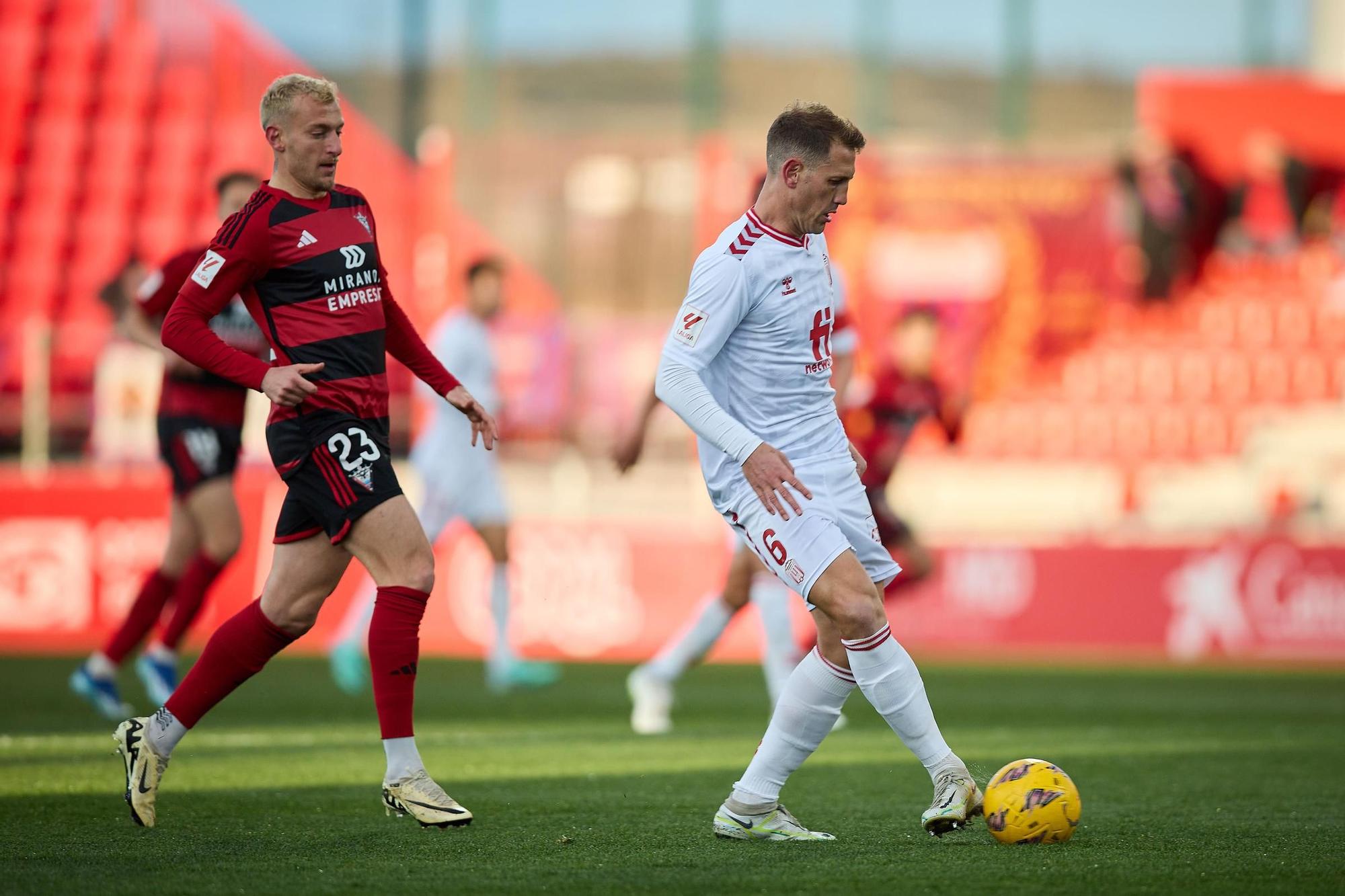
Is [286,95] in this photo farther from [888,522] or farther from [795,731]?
[888,522]

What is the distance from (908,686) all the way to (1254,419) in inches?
563

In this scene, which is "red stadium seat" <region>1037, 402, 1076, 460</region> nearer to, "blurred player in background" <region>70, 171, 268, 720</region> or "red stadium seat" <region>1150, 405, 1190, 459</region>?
"red stadium seat" <region>1150, 405, 1190, 459</region>

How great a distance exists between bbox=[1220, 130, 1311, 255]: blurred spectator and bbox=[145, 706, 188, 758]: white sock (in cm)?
1576

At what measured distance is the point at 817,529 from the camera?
185 inches

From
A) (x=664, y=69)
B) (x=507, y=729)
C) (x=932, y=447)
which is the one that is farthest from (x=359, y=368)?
(x=664, y=69)

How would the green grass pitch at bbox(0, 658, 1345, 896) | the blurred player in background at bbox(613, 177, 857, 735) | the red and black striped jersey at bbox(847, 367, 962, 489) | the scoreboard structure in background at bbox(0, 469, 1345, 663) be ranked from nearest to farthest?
the green grass pitch at bbox(0, 658, 1345, 896)
the blurred player in background at bbox(613, 177, 857, 735)
the red and black striped jersey at bbox(847, 367, 962, 489)
the scoreboard structure in background at bbox(0, 469, 1345, 663)

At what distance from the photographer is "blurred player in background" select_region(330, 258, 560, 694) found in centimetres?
1071

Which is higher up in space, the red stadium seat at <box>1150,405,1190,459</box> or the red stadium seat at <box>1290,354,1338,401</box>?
the red stadium seat at <box>1290,354,1338,401</box>

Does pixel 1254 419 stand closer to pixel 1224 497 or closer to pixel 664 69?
pixel 1224 497

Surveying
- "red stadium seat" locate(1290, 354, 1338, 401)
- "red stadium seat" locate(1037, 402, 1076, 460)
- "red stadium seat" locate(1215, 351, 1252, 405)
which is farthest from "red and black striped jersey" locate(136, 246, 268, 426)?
"red stadium seat" locate(1290, 354, 1338, 401)

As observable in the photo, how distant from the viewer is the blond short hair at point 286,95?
5023mm

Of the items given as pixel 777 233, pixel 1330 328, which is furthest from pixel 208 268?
pixel 1330 328

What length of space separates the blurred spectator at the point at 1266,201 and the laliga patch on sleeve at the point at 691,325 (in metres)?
15.4

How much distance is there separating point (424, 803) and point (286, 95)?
205 cm
